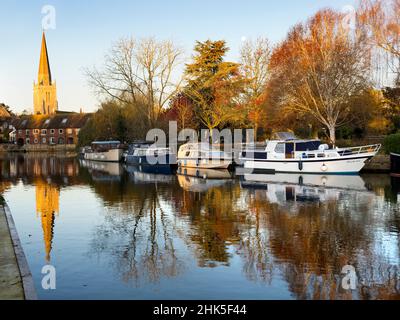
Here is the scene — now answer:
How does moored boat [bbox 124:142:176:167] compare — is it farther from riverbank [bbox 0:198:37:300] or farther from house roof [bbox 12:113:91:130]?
house roof [bbox 12:113:91:130]

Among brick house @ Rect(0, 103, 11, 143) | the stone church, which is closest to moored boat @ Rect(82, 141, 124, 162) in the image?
the stone church

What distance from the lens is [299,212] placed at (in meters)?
17.2

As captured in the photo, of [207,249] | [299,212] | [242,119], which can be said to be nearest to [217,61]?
[242,119]

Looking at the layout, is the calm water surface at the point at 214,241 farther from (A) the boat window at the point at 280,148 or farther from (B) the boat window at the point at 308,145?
(A) the boat window at the point at 280,148

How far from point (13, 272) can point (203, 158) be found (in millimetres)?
29582

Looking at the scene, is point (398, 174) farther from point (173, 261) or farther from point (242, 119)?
point (173, 261)

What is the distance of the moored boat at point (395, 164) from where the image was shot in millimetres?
30117

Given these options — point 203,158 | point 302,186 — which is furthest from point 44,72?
point 302,186

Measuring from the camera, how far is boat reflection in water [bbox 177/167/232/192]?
2646 centimetres

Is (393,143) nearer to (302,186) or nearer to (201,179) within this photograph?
(302,186)

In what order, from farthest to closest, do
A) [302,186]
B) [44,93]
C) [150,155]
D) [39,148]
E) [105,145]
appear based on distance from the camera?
1. [44,93]
2. [39,148]
3. [105,145]
4. [150,155]
5. [302,186]

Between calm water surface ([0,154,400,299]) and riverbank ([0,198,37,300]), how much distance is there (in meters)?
0.54

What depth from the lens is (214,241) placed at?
505 inches

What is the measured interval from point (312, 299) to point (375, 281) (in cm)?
173
